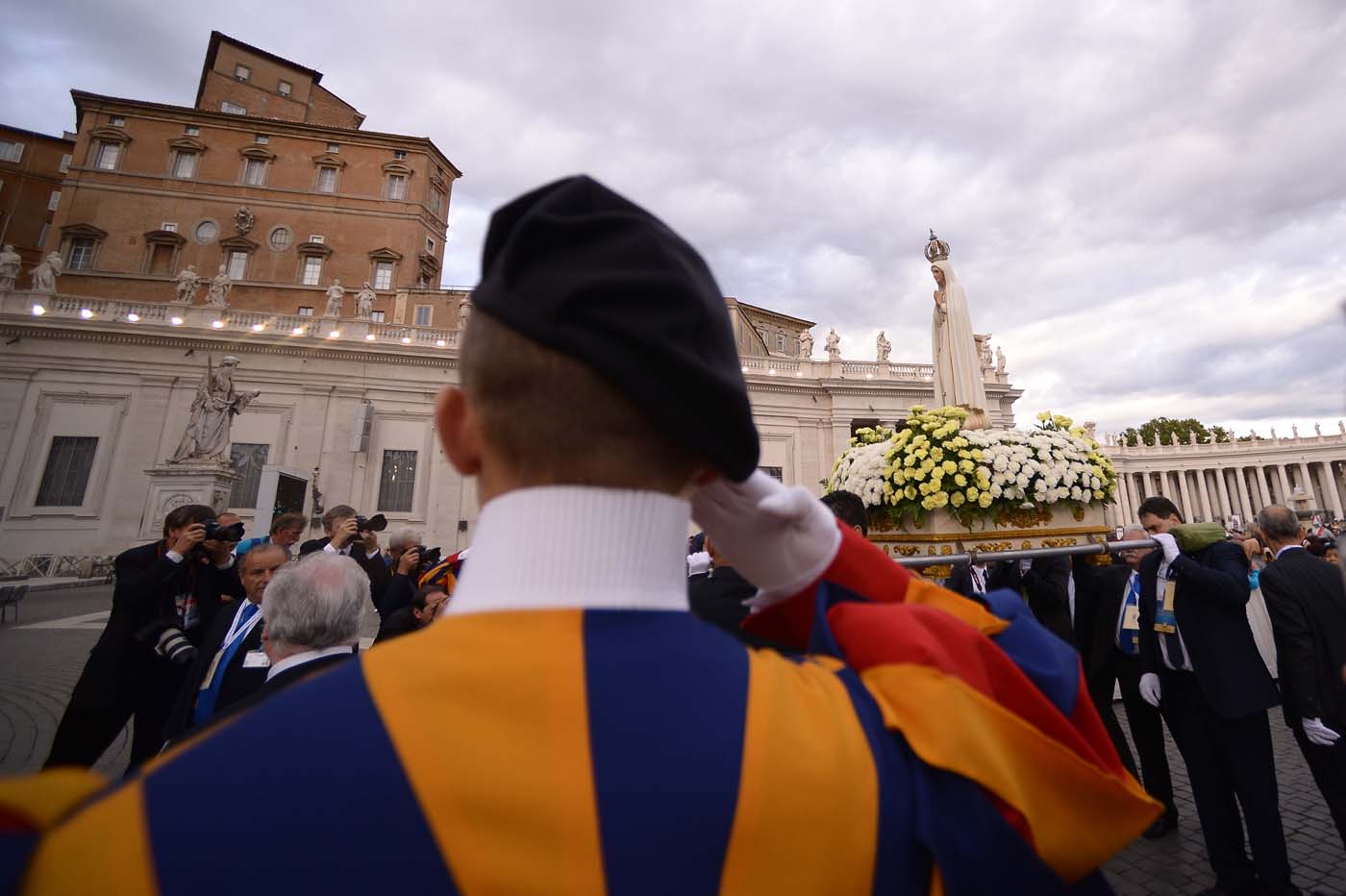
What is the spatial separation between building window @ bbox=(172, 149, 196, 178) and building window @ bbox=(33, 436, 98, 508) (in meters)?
21.0

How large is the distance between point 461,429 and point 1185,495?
73784mm

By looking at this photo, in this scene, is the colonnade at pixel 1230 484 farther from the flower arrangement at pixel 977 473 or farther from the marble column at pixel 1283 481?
the flower arrangement at pixel 977 473

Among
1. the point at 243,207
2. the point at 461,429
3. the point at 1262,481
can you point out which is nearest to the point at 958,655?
the point at 461,429

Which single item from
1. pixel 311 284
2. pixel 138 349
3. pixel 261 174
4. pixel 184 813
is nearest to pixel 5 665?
pixel 184 813

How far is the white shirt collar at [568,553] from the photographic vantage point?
2.54ft

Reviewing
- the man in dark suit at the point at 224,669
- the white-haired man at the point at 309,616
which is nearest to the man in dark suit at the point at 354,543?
the man in dark suit at the point at 224,669

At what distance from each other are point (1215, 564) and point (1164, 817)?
6.68ft

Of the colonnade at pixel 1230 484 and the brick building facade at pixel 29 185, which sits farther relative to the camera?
the colonnade at pixel 1230 484

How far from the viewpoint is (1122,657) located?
16.6 ft

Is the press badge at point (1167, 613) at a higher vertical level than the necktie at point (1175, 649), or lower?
higher

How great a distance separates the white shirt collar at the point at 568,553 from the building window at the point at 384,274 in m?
39.9

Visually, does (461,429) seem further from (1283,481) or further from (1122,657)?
(1283,481)

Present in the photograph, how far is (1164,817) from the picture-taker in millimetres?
4410

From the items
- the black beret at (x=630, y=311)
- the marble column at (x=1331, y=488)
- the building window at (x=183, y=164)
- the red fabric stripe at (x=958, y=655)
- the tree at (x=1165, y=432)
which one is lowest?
the red fabric stripe at (x=958, y=655)
